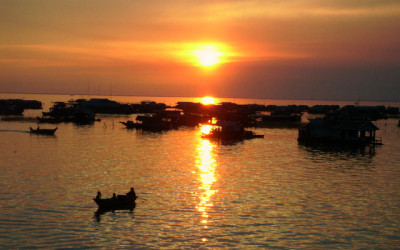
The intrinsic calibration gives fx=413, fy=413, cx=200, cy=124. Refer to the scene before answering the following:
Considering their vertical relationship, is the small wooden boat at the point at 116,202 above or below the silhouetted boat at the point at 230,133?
below

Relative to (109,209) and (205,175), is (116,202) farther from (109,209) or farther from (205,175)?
(205,175)

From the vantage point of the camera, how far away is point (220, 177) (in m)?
42.9

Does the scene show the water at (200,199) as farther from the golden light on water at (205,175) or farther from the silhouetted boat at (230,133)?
the silhouetted boat at (230,133)

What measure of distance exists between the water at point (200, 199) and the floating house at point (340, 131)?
→ 845 centimetres

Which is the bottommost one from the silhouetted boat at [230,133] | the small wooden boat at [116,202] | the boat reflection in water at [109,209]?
the boat reflection in water at [109,209]

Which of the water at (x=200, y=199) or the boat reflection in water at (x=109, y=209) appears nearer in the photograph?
the water at (x=200, y=199)

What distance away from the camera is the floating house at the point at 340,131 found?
69.7m

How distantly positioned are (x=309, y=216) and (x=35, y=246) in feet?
58.6

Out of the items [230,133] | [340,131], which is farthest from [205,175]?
[230,133]

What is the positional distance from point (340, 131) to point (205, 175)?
120 ft

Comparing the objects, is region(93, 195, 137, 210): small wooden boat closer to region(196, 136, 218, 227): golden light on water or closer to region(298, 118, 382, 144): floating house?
region(196, 136, 218, 227): golden light on water

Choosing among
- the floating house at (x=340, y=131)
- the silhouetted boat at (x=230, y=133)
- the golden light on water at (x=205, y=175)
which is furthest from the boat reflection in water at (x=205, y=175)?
the floating house at (x=340, y=131)

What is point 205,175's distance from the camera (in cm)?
4375

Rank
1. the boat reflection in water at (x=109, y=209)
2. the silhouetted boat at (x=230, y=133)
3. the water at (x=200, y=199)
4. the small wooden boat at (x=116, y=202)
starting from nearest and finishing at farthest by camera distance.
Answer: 1. the water at (x=200, y=199)
2. the boat reflection in water at (x=109, y=209)
3. the small wooden boat at (x=116, y=202)
4. the silhouetted boat at (x=230, y=133)
